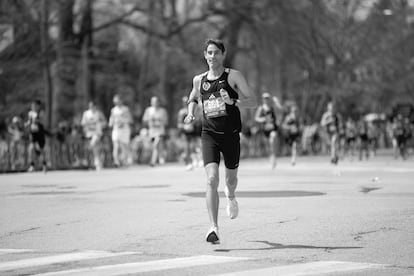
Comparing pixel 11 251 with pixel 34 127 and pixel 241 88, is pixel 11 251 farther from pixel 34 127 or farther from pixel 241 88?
pixel 34 127

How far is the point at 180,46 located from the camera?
42719 millimetres

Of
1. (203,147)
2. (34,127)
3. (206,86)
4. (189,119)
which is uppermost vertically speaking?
(34,127)

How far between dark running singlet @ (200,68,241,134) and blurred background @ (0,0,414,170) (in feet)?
55.1

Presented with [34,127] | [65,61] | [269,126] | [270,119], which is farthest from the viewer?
[65,61]

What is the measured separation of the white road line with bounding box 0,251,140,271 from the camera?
817 cm

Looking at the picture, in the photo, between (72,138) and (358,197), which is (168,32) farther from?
(358,197)

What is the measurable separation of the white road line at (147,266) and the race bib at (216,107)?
170cm

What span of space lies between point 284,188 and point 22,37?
16411 millimetres

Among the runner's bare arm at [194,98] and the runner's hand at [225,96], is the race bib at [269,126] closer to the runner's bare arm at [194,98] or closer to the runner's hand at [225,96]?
the runner's bare arm at [194,98]

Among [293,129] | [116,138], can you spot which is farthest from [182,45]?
[116,138]

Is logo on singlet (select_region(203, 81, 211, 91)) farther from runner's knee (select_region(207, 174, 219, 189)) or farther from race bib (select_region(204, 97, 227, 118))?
runner's knee (select_region(207, 174, 219, 189))

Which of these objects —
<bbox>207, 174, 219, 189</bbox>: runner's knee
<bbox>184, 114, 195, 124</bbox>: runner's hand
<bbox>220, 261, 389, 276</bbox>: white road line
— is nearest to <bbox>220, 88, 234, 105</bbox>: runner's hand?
<bbox>184, 114, 195, 124</bbox>: runner's hand

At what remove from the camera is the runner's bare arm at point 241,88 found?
9695mm

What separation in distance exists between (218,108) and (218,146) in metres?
0.37
